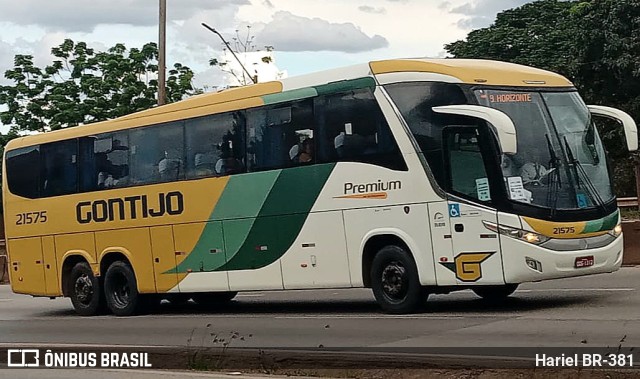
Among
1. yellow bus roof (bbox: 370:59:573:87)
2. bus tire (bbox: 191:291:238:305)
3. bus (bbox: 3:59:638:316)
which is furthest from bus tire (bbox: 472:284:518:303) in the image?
bus tire (bbox: 191:291:238:305)

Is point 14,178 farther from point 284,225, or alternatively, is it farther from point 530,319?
point 530,319

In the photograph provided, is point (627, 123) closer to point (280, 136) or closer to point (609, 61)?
point (280, 136)

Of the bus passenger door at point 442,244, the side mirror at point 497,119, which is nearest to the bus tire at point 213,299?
the bus passenger door at point 442,244

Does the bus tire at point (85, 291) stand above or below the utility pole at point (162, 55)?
below

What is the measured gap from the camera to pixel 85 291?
2044cm

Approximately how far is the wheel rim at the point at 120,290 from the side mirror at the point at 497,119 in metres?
7.85

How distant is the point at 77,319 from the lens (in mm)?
19734

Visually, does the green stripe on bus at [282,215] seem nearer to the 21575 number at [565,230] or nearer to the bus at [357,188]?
the bus at [357,188]

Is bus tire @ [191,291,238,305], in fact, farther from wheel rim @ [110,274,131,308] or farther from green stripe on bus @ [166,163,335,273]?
green stripe on bus @ [166,163,335,273]

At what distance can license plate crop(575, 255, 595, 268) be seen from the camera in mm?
13977

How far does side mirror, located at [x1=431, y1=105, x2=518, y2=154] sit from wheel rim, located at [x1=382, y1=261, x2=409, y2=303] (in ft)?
7.45

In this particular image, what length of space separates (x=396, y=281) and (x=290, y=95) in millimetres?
3378

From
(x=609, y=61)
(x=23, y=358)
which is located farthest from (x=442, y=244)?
(x=609, y=61)

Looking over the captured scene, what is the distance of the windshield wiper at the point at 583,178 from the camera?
14.4m
